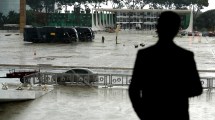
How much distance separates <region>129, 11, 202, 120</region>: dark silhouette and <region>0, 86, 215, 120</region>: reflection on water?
1247 centimetres

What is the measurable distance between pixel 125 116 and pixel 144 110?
509 inches

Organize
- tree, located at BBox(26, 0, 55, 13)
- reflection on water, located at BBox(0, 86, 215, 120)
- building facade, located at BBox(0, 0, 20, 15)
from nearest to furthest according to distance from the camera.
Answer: reflection on water, located at BBox(0, 86, 215, 120)
tree, located at BBox(26, 0, 55, 13)
building facade, located at BBox(0, 0, 20, 15)

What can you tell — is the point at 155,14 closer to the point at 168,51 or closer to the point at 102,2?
the point at 102,2

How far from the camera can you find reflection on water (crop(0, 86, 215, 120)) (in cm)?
1691

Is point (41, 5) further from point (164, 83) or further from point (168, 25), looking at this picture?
point (164, 83)

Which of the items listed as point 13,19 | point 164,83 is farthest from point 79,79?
point 13,19

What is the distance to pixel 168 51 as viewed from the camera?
13.7 ft

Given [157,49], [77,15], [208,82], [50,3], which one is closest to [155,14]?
[77,15]

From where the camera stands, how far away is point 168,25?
4.26m

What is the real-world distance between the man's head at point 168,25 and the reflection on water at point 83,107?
40.7ft

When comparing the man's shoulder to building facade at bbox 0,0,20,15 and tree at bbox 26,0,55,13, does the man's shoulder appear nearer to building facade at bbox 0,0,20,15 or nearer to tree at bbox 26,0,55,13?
tree at bbox 26,0,55,13

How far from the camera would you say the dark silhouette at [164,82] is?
4.10 meters

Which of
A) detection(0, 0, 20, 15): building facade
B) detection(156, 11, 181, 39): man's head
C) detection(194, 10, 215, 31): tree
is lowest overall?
detection(194, 10, 215, 31): tree

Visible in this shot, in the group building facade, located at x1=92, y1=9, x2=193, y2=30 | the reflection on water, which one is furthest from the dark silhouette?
building facade, located at x1=92, y1=9, x2=193, y2=30
